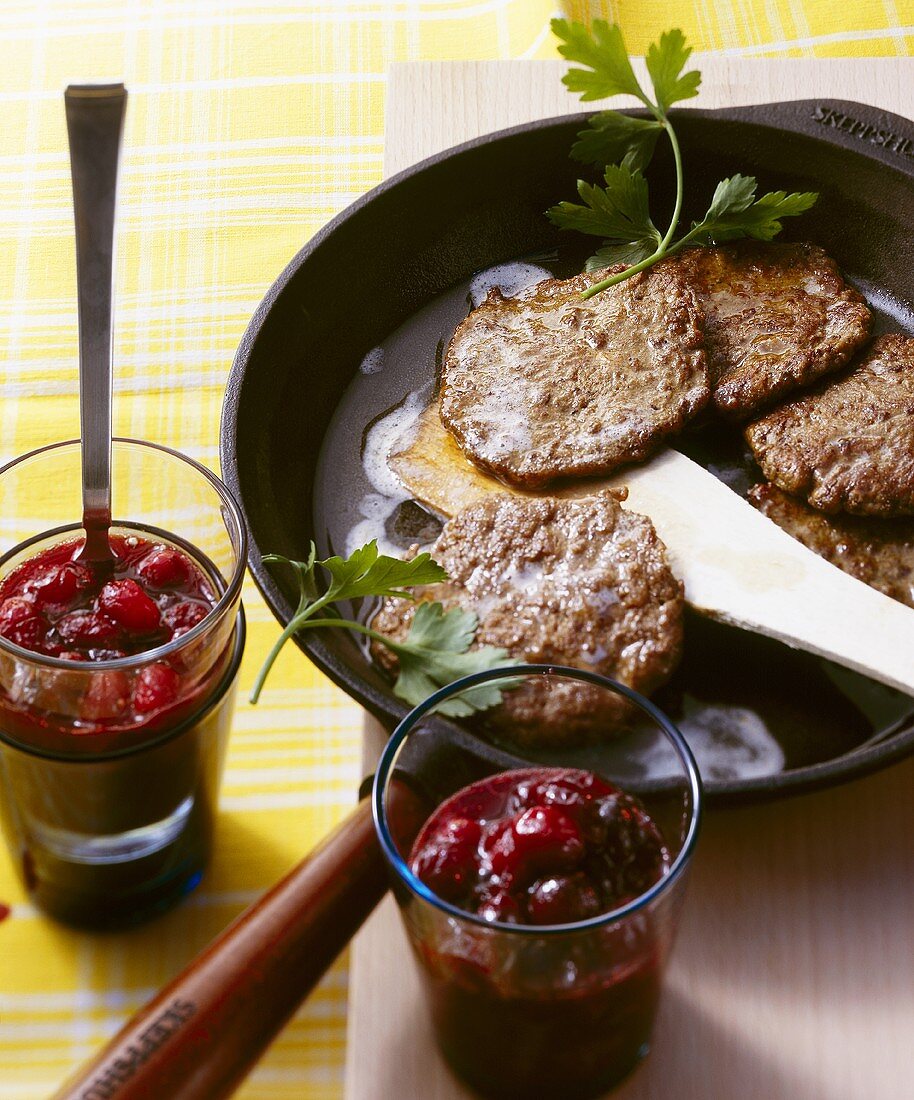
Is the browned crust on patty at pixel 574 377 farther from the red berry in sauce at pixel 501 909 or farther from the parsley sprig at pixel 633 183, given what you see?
the red berry in sauce at pixel 501 909

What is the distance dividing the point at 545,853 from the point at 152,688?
47 centimetres

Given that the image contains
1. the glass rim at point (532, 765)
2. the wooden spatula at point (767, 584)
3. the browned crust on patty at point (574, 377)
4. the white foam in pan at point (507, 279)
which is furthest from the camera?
the white foam in pan at point (507, 279)

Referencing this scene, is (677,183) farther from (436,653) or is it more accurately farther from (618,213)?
(436,653)

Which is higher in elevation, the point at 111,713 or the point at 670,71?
the point at 670,71

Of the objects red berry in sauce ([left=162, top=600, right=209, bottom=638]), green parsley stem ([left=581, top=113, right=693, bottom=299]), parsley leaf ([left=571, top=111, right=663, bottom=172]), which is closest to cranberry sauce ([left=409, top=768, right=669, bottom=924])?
red berry in sauce ([left=162, top=600, right=209, bottom=638])

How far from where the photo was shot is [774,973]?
151 cm

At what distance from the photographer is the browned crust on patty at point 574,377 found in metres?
1.92

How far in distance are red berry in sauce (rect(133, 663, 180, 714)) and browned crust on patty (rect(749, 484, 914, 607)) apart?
96 centimetres

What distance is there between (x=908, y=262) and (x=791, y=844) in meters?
1.12

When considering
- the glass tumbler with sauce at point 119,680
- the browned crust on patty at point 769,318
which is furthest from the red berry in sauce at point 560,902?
the browned crust on patty at point 769,318

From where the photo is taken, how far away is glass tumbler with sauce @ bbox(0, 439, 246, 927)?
1365 mm

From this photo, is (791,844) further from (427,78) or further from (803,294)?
(427,78)

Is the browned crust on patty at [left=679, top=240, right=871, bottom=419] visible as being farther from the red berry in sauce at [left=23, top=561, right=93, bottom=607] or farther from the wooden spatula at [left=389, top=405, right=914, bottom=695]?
the red berry in sauce at [left=23, top=561, right=93, bottom=607]

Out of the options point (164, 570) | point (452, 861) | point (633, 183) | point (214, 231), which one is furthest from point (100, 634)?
point (214, 231)
